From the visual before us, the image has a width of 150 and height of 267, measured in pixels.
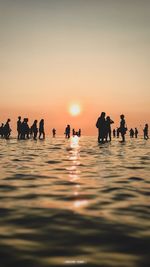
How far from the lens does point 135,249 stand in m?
3.27

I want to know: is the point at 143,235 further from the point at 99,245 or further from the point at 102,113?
the point at 102,113

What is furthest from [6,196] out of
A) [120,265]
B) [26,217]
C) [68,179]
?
[120,265]

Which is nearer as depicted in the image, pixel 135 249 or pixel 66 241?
pixel 135 249

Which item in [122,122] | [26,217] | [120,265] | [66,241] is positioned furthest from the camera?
[122,122]

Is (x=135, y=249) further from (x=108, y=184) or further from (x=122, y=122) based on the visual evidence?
(x=122, y=122)

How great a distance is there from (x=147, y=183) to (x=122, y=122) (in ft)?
77.3

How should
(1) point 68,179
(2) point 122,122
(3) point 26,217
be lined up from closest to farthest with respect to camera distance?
(3) point 26,217
(1) point 68,179
(2) point 122,122

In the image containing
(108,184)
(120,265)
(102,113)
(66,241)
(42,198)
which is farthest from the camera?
(102,113)

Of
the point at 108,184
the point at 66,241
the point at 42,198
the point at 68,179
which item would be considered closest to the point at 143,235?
the point at 66,241

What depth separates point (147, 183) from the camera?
742 cm

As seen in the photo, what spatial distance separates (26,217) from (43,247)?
118 centimetres

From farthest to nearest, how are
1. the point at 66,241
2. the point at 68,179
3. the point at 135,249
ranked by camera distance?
the point at 68,179 < the point at 66,241 < the point at 135,249

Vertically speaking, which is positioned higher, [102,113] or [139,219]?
[102,113]

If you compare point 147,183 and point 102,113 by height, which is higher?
point 102,113
